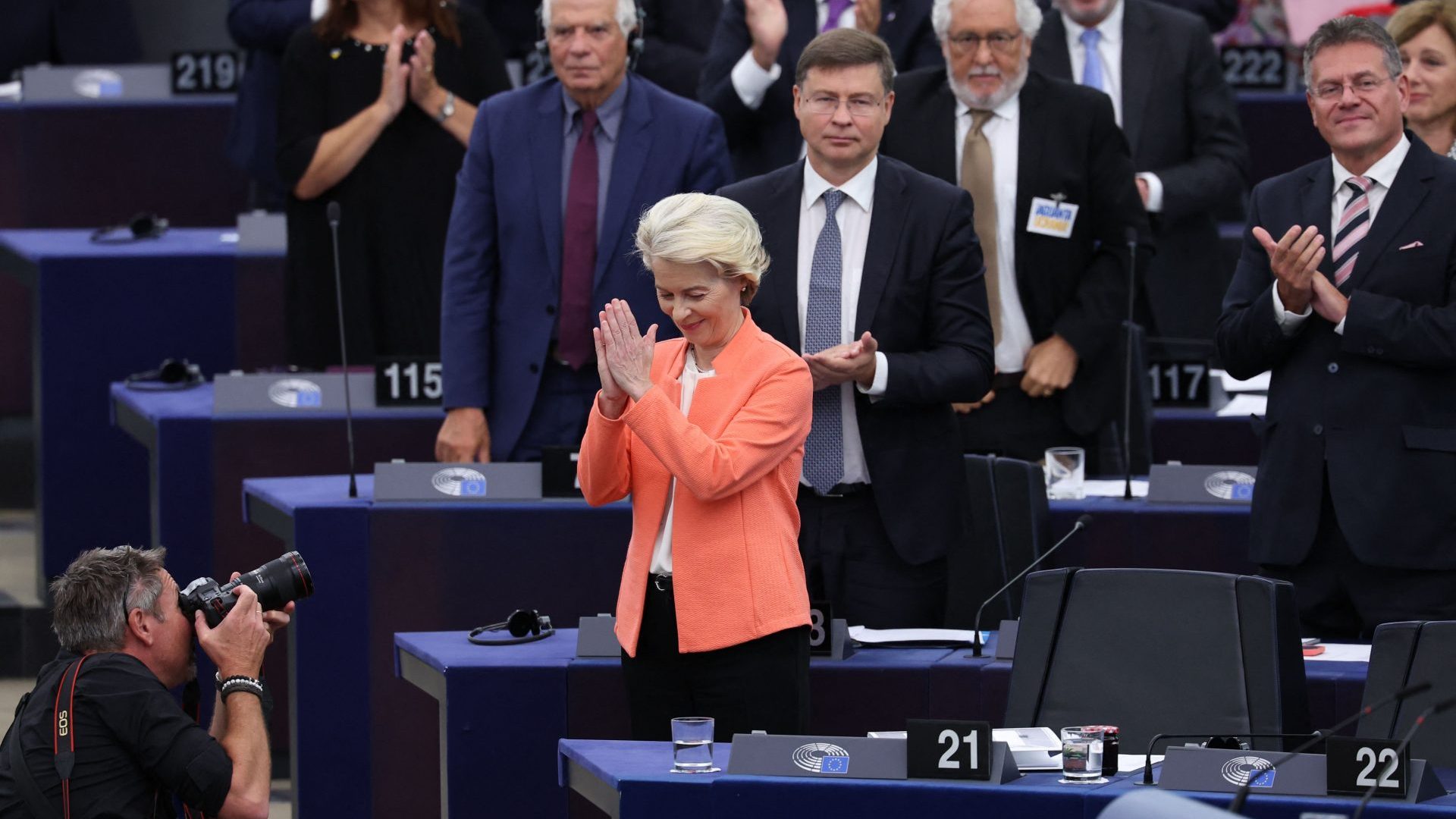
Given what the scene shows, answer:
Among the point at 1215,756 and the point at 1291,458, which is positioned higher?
the point at 1291,458

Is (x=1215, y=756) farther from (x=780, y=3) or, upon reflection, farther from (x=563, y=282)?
(x=780, y=3)

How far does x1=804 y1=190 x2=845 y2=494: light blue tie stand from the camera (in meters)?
3.82

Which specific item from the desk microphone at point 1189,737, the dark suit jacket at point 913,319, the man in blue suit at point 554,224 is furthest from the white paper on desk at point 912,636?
the man in blue suit at point 554,224

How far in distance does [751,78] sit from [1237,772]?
2817 mm

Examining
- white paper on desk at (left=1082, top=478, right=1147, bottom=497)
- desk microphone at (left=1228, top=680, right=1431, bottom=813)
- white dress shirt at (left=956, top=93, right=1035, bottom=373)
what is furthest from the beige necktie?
desk microphone at (left=1228, top=680, right=1431, bottom=813)

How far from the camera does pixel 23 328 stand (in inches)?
249

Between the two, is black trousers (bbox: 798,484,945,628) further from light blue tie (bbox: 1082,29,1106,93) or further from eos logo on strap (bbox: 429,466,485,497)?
light blue tie (bbox: 1082,29,1106,93)

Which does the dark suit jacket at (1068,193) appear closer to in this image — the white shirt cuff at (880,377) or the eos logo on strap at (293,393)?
the white shirt cuff at (880,377)

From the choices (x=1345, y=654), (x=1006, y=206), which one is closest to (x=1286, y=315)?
(x=1345, y=654)

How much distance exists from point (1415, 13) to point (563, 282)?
1773 mm

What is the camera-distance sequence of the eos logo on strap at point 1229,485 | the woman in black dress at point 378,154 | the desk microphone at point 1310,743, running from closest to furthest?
the desk microphone at point 1310,743 < the eos logo on strap at point 1229,485 < the woman in black dress at point 378,154

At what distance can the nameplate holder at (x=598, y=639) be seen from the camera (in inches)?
145

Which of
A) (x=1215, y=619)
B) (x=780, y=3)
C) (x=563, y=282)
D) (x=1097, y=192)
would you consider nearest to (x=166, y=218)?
(x=780, y=3)

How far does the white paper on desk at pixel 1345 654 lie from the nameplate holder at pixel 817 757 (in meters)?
0.90
